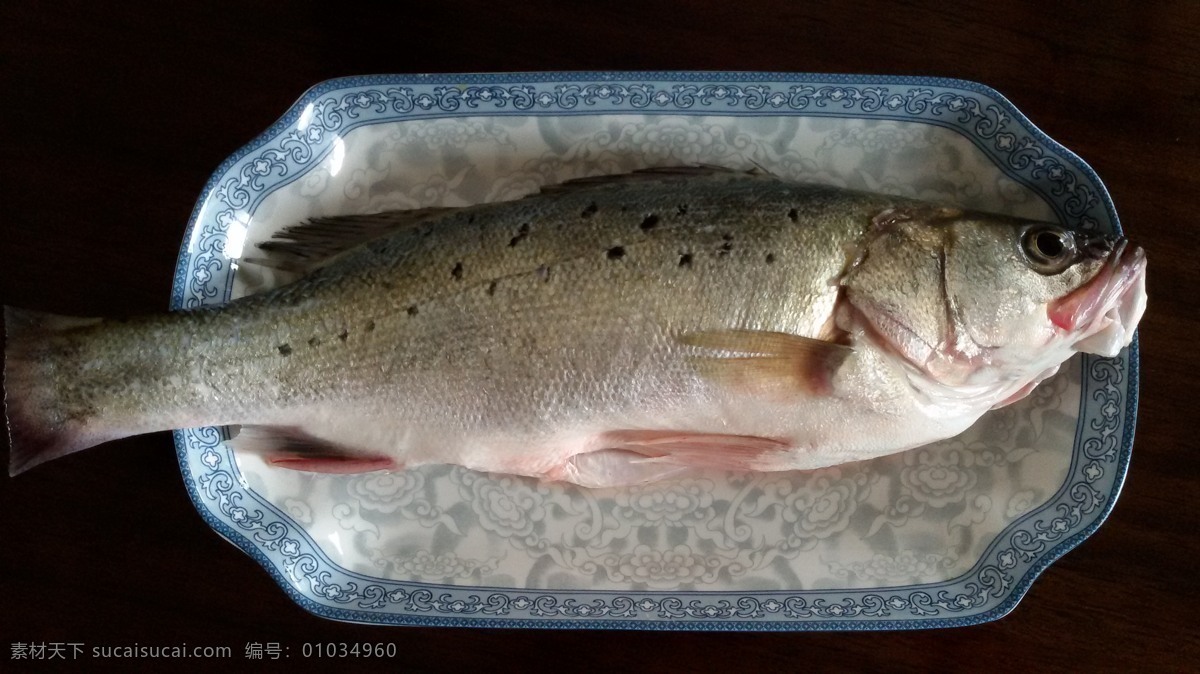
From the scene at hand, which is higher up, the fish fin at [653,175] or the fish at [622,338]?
the fish fin at [653,175]

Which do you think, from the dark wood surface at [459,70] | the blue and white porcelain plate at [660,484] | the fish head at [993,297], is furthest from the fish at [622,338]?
the dark wood surface at [459,70]

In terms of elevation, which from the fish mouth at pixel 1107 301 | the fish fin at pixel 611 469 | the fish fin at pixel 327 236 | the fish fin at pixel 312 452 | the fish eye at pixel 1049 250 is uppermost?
the fish fin at pixel 327 236

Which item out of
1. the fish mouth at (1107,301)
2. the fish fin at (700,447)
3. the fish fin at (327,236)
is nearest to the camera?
the fish mouth at (1107,301)

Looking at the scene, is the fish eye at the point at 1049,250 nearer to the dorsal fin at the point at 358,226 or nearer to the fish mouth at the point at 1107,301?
the fish mouth at the point at 1107,301

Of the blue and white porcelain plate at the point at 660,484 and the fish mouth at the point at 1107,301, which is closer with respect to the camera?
the fish mouth at the point at 1107,301

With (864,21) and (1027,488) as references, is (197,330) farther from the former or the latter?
(1027,488)

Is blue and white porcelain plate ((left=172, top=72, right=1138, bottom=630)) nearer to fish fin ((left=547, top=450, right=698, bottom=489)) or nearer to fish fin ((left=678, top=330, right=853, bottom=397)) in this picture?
fish fin ((left=547, top=450, right=698, bottom=489))

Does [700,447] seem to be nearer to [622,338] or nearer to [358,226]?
[622,338]
